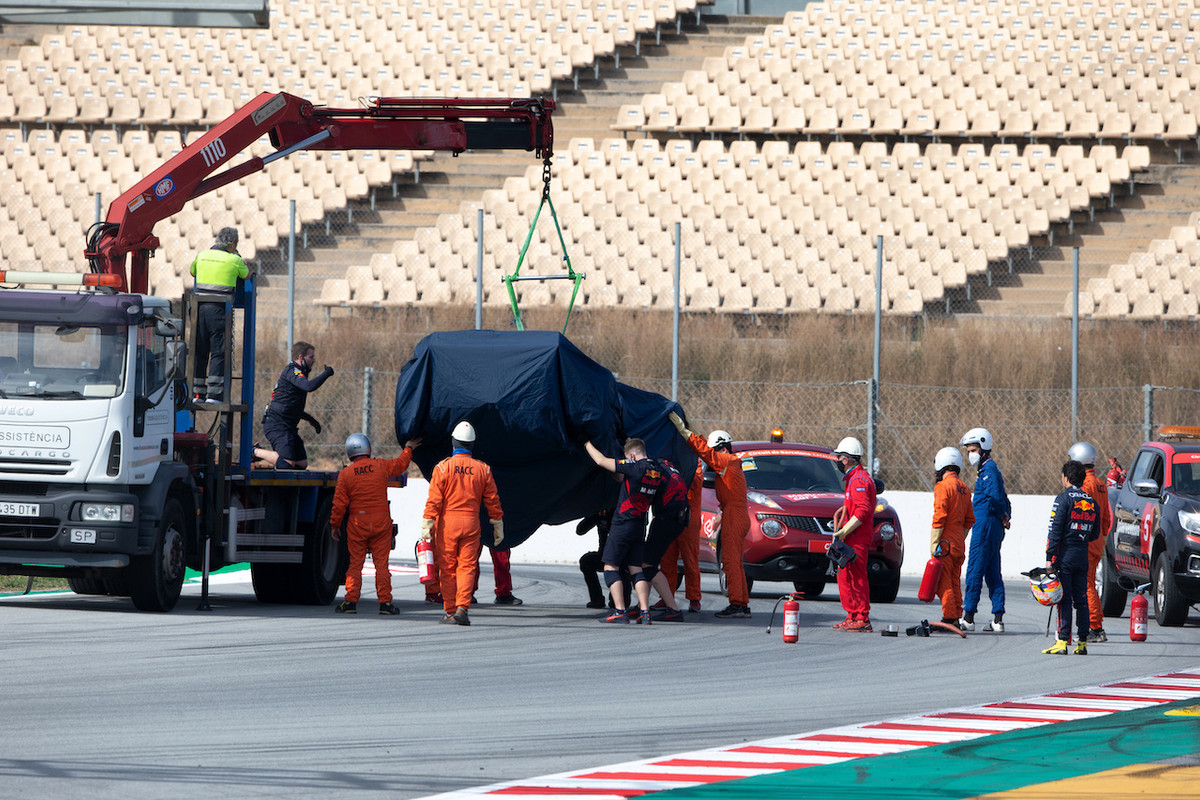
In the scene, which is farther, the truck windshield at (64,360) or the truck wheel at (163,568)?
the truck wheel at (163,568)

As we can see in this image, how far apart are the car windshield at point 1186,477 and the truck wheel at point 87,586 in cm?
1086

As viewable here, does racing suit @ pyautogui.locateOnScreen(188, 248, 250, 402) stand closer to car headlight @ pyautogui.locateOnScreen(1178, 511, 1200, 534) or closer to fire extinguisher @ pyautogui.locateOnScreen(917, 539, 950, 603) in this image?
fire extinguisher @ pyautogui.locateOnScreen(917, 539, 950, 603)

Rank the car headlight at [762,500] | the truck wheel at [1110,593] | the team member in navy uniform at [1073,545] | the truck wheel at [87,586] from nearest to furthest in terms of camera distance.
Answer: the team member in navy uniform at [1073,545], the truck wheel at [87,586], the car headlight at [762,500], the truck wheel at [1110,593]

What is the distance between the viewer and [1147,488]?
1620 cm

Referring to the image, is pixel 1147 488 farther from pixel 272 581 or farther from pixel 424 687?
pixel 272 581

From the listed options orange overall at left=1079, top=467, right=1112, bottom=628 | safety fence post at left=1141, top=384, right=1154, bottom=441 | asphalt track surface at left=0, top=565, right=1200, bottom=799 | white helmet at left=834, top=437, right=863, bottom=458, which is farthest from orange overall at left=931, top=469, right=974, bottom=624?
safety fence post at left=1141, top=384, right=1154, bottom=441

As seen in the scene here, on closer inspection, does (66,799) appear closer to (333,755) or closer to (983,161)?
(333,755)

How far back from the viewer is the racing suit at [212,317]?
15.6m

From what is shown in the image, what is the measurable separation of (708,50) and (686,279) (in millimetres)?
14330

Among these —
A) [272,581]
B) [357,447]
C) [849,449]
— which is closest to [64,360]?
[357,447]

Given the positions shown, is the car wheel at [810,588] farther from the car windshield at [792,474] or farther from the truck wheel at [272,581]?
the truck wheel at [272,581]

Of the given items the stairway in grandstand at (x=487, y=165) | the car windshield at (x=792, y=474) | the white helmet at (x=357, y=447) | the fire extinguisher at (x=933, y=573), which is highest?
the stairway in grandstand at (x=487, y=165)

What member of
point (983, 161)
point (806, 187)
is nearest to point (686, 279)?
point (806, 187)

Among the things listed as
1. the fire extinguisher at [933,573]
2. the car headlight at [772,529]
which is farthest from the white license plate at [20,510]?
the fire extinguisher at [933,573]
